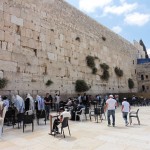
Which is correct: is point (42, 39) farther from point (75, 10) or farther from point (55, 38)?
point (75, 10)

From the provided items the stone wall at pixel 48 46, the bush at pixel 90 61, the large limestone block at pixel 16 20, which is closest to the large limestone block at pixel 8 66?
the stone wall at pixel 48 46

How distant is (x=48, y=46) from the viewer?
12.8m

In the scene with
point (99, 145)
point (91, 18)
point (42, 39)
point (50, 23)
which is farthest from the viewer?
point (91, 18)

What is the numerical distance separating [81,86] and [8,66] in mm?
6149

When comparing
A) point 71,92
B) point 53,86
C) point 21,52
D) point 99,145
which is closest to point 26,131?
point 99,145

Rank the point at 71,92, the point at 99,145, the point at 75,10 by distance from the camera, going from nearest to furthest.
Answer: the point at 99,145 → the point at 71,92 → the point at 75,10

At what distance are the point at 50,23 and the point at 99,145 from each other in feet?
31.0

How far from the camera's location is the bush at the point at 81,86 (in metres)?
14.9

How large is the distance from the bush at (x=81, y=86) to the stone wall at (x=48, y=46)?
13.4 inches

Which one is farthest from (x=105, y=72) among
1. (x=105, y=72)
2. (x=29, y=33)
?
(x=29, y=33)

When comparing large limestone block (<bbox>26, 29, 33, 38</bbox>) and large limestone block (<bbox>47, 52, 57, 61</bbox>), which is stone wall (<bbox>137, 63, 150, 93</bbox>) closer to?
large limestone block (<bbox>47, 52, 57, 61</bbox>)

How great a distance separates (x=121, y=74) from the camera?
22.0 m

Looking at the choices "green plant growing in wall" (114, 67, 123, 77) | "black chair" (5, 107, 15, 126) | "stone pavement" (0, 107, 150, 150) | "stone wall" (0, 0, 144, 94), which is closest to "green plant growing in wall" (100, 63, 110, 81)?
"stone wall" (0, 0, 144, 94)

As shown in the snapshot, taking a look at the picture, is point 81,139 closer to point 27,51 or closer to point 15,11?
point 27,51
